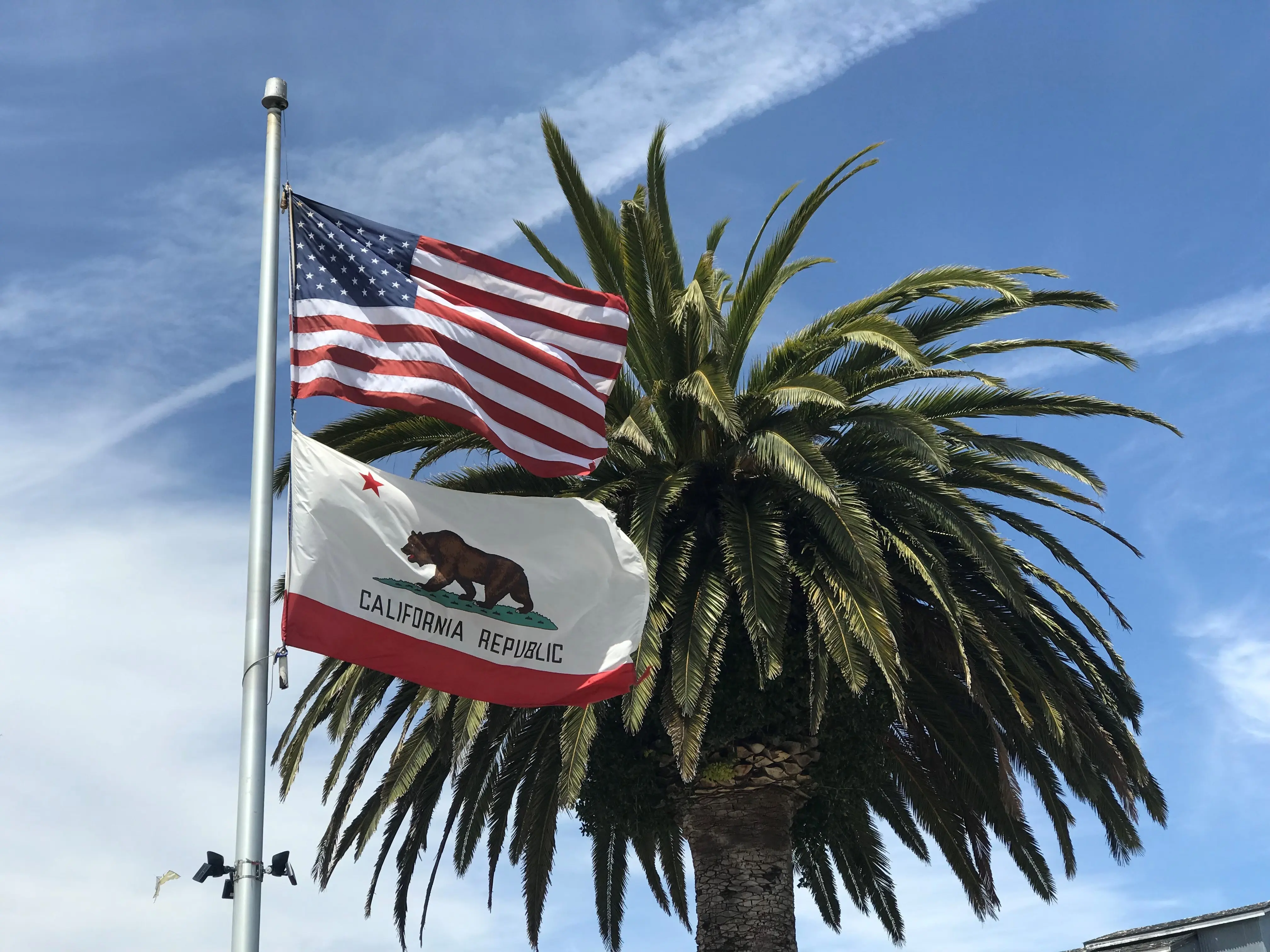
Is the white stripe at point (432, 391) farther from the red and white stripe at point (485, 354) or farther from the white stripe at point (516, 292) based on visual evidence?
the white stripe at point (516, 292)

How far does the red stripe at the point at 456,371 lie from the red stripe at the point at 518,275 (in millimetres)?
787

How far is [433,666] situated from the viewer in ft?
30.2

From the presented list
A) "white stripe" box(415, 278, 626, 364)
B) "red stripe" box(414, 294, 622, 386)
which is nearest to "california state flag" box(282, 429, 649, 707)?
"red stripe" box(414, 294, 622, 386)

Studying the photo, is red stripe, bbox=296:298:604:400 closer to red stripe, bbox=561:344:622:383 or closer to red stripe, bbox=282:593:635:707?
red stripe, bbox=561:344:622:383

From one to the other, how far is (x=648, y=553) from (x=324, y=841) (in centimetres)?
676

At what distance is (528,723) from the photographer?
16.4 m

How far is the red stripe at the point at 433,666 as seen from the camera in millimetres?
8539

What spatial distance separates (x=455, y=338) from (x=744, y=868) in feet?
25.6

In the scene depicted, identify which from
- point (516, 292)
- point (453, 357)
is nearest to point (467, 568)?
point (453, 357)

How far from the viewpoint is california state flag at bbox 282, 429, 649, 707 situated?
28.7 ft

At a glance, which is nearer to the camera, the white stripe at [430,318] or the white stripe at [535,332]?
the white stripe at [430,318]

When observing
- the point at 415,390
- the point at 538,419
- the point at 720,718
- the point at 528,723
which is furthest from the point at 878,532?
the point at 415,390

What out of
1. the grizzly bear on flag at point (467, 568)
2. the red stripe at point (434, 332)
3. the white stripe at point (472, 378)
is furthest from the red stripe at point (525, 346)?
the grizzly bear on flag at point (467, 568)

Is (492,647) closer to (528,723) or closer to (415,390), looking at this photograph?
(415,390)
